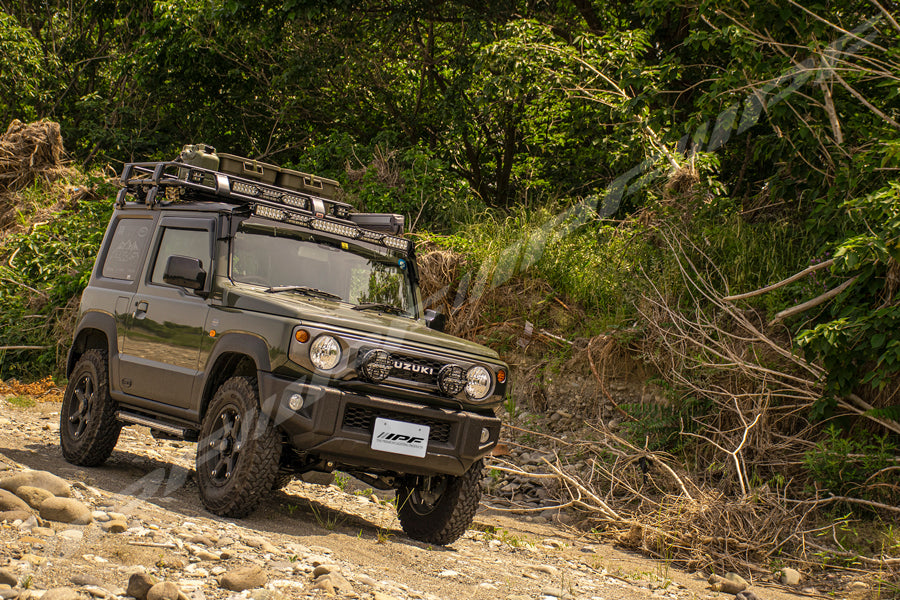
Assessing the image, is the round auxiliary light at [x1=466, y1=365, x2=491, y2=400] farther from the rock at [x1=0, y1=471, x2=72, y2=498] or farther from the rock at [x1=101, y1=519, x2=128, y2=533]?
the rock at [x1=0, y1=471, x2=72, y2=498]

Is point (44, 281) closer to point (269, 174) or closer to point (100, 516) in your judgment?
point (269, 174)

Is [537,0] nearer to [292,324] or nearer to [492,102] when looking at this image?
[492,102]

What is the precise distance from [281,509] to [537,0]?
38.9ft

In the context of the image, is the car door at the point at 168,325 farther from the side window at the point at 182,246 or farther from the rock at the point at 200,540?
the rock at the point at 200,540

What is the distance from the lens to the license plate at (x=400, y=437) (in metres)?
5.35

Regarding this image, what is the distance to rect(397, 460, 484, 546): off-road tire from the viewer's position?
5969mm

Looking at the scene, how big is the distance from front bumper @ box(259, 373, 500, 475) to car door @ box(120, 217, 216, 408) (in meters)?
1.12

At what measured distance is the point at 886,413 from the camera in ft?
22.9

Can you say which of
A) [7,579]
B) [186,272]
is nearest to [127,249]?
[186,272]

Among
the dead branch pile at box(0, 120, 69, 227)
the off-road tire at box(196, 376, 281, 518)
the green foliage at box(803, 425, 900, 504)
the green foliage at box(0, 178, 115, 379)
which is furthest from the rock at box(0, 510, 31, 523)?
the dead branch pile at box(0, 120, 69, 227)

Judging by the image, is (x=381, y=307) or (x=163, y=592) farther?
(x=381, y=307)

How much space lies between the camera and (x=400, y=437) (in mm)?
5418

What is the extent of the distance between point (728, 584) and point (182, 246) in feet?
15.5

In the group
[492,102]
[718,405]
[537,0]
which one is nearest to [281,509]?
[718,405]
